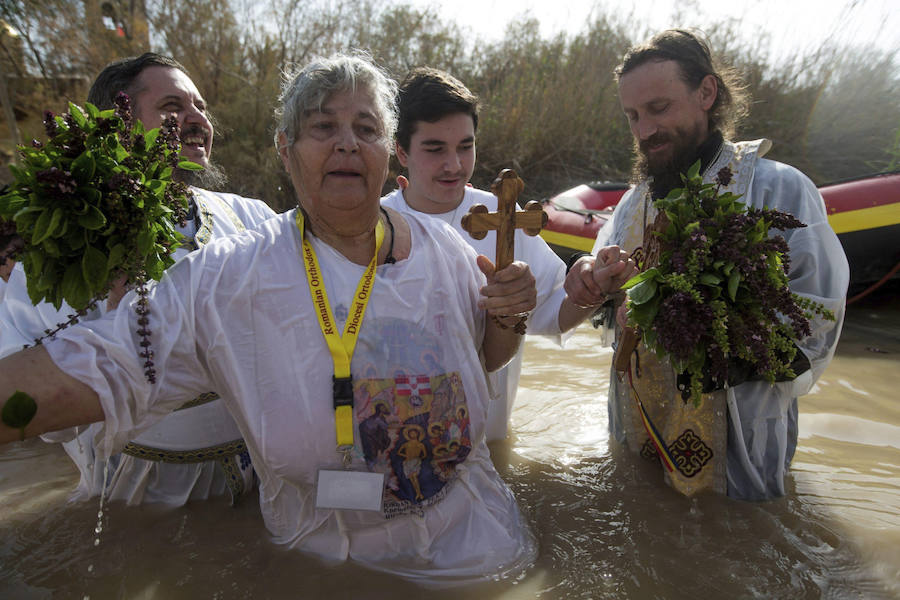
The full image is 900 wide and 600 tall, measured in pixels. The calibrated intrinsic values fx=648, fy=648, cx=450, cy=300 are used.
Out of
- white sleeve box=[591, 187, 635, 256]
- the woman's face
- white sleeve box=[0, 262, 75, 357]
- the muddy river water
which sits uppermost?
the woman's face

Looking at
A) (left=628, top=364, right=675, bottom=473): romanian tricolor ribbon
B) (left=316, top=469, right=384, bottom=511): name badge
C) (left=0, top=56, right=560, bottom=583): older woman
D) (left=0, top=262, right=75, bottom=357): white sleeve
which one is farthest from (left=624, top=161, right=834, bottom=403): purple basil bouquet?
(left=0, top=262, right=75, bottom=357): white sleeve

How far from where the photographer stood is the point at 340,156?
87.1 inches

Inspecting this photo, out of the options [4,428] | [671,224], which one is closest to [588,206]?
[671,224]

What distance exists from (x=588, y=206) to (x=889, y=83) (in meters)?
6.33

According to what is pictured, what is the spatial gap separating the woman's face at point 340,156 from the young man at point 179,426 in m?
0.87

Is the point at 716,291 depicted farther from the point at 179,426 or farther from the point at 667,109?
the point at 179,426

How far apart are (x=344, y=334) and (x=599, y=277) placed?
1.05 metres

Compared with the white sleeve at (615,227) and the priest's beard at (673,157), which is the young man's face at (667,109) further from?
the white sleeve at (615,227)

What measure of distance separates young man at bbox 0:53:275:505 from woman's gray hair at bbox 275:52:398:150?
0.90 meters

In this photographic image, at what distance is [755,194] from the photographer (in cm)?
323

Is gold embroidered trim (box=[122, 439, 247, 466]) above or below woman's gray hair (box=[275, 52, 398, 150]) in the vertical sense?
below

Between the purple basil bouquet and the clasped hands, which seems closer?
the purple basil bouquet

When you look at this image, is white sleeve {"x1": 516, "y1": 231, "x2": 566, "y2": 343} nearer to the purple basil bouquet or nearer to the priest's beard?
the purple basil bouquet

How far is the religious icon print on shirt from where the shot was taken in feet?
7.34
